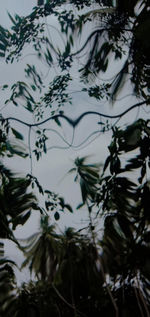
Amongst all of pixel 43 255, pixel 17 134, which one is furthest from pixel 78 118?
pixel 43 255

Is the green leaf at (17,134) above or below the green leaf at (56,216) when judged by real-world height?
above

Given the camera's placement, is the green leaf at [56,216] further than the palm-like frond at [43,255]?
Yes

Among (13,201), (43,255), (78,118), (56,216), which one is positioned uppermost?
(78,118)

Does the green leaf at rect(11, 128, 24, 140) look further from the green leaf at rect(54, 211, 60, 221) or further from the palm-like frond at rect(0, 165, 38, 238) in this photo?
the green leaf at rect(54, 211, 60, 221)

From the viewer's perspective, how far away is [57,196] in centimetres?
181

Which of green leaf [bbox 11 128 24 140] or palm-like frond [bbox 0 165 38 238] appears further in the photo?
green leaf [bbox 11 128 24 140]

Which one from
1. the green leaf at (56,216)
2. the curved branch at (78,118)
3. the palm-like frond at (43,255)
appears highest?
the curved branch at (78,118)

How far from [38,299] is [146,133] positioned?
2.51 feet

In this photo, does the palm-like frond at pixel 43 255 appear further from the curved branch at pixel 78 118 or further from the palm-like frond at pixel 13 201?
the curved branch at pixel 78 118

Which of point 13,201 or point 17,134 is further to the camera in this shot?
point 17,134

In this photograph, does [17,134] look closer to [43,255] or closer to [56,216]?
[56,216]

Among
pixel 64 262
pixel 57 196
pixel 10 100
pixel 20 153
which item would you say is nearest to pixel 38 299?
pixel 64 262

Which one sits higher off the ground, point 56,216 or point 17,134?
point 17,134

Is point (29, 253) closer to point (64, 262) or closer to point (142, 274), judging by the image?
point (64, 262)
